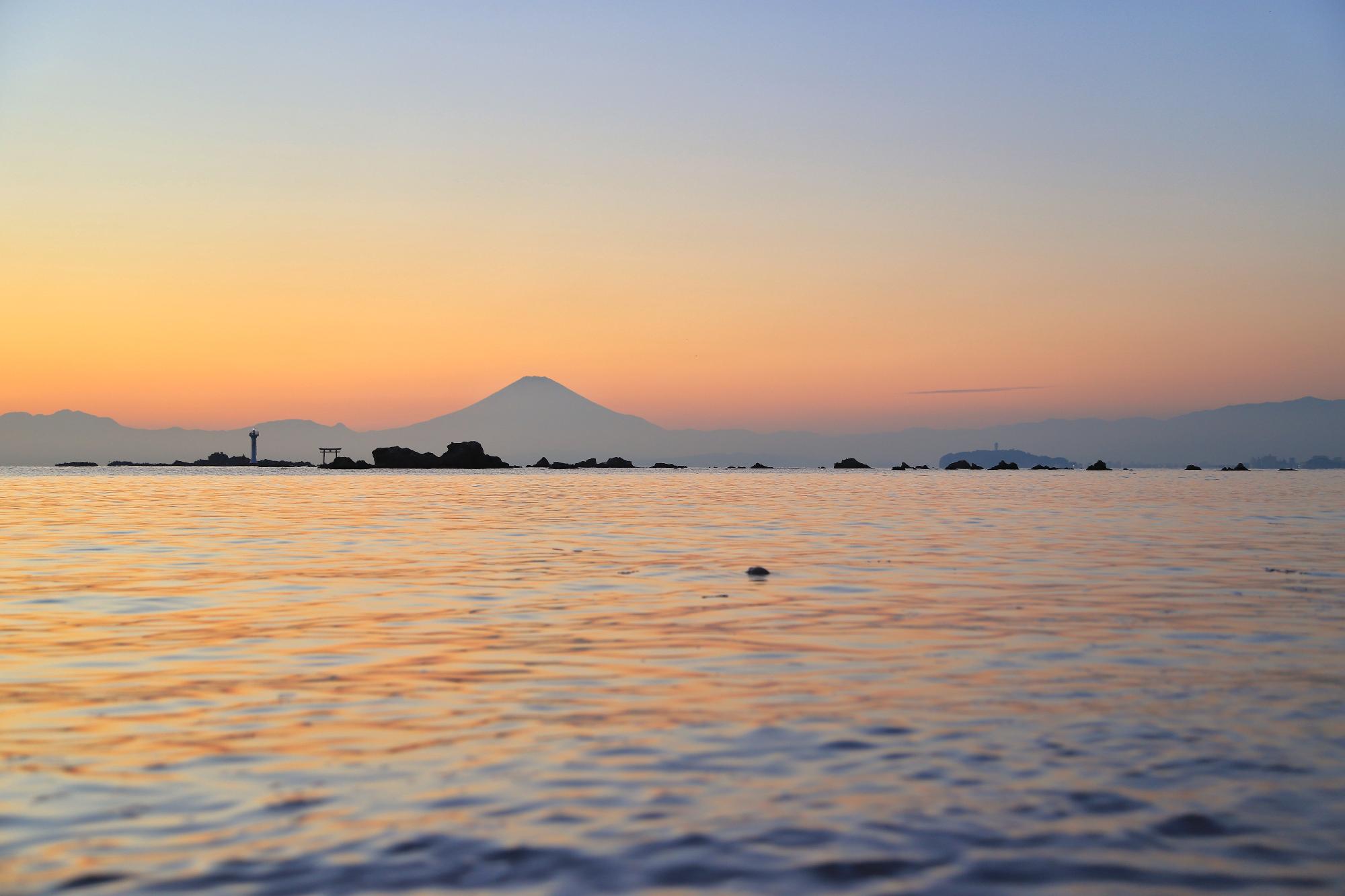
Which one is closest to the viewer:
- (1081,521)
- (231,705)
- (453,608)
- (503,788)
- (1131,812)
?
(1131,812)

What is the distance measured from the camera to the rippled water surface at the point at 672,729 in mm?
6215

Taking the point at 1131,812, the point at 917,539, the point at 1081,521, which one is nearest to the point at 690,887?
the point at 1131,812

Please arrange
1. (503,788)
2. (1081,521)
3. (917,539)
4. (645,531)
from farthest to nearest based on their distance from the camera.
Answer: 1. (1081,521)
2. (645,531)
3. (917,539)
4. (503,788)

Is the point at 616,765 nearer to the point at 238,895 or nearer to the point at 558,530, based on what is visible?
the point at 238,895

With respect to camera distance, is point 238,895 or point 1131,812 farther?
point 1131,812

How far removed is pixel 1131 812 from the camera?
6945 millimetres

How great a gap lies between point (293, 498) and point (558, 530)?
121 feet

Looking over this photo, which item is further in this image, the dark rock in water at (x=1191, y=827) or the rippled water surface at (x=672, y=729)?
the dark rock in water at (x=1191, y=827)

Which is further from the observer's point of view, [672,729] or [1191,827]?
[672,729]

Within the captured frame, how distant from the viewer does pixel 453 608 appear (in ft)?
54.3

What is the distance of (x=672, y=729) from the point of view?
909 cm

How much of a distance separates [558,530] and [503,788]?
93.1 ft

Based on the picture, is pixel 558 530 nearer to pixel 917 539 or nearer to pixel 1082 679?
pixel 917 539

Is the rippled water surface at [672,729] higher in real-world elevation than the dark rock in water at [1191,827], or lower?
higher
